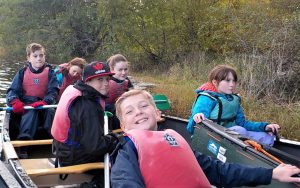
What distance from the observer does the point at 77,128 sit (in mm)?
2811

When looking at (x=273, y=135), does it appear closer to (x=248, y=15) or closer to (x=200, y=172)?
(x=200, y=172)

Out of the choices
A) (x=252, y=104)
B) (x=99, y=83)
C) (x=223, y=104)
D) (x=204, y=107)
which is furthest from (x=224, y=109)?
(x=252, y=104)

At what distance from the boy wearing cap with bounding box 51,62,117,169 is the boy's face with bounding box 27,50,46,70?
6.11 feet

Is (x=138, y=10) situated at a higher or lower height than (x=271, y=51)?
higher

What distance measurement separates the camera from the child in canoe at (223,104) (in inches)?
137

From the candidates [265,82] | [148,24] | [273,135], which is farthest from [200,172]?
[148,24]

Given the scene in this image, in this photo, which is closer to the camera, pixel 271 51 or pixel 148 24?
pixel 271 51

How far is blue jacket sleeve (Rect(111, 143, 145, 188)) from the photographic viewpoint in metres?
1.72

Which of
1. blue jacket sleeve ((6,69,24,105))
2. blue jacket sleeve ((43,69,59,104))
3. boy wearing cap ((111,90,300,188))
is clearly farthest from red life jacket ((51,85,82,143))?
blue jacket sleeve ((43,69,59,104))

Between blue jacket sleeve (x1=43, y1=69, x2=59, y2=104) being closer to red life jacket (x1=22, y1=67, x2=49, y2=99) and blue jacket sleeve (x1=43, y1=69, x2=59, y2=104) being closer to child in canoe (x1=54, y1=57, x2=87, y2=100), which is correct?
red life jacket (x1=22, y1=67, x2=49, y2=99)

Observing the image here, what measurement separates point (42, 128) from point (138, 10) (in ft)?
39.6

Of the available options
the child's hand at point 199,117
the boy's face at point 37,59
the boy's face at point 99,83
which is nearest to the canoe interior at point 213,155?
the child's hand at point 199,117

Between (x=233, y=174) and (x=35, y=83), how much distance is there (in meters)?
3.43

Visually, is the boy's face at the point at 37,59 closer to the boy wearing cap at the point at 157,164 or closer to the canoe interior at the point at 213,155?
the canoe interior at the point at 213,155
